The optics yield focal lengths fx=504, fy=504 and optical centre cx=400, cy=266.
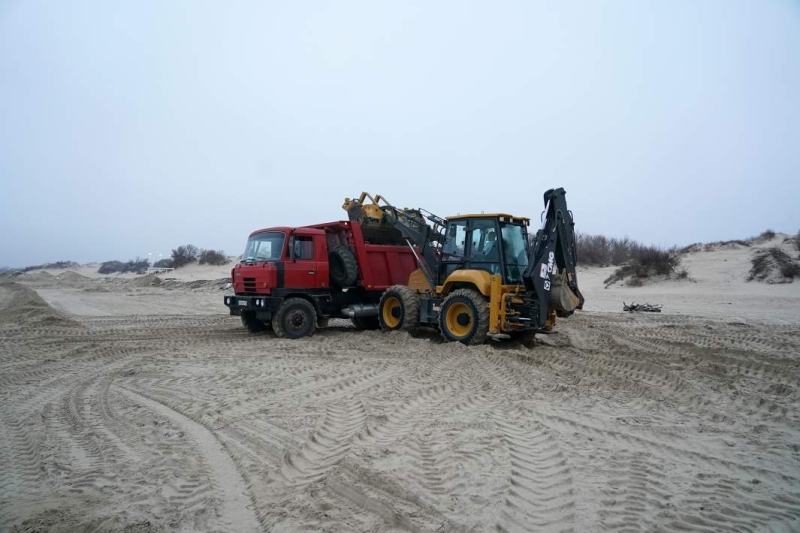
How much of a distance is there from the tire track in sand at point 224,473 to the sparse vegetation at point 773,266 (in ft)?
71.7

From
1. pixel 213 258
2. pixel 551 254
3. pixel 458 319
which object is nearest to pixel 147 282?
pixel 213 258

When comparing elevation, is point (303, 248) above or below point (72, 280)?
above

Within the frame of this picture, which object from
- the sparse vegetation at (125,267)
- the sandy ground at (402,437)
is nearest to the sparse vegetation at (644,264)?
the sandy ground at (402,437)

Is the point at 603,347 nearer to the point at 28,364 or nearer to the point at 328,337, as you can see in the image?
the point at 328,337

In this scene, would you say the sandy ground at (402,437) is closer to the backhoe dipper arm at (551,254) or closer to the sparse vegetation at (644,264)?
the backhoe dipper arm at (551,254)

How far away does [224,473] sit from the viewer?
3.97 meters

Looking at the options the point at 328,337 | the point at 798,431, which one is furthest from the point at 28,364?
the point at 798,431

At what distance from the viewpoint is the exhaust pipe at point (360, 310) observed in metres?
12.2

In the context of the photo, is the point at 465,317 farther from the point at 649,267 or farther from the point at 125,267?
the point at 125,267

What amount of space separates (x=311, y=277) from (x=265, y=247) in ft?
4.12

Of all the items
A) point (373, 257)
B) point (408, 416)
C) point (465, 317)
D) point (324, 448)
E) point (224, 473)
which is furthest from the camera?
point (373, 257)

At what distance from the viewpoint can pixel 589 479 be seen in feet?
12.5

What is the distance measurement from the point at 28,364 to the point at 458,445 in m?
7.40

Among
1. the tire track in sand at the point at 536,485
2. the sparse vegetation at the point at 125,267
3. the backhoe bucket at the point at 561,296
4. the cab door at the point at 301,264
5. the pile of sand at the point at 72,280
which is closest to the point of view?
the tire track in sand at the point at 536,485
